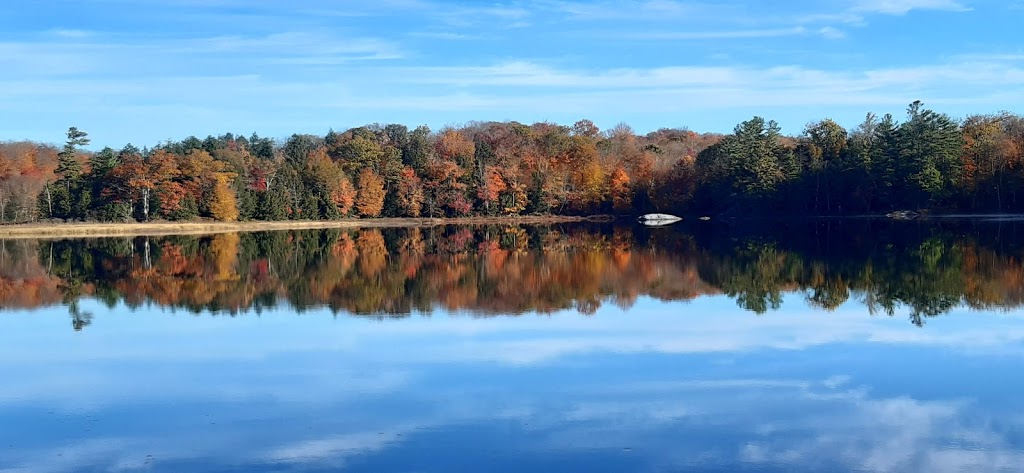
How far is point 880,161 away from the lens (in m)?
66.3

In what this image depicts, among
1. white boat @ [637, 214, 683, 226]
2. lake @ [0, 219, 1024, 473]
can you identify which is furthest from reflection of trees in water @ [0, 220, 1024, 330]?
white boat @ [637, 214, 683, 226]

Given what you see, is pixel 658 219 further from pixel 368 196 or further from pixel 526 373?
pixel 526 373

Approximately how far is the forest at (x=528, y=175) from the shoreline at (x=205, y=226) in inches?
59.4

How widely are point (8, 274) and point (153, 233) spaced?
1257 inches

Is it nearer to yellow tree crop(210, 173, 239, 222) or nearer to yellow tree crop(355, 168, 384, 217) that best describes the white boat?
yellow tree crop(355, 168, 384, 217)

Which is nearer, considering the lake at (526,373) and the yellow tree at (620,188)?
the lake at (526,373)

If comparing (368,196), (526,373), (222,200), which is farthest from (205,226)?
(526,373)

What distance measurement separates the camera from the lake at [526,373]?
8.05 m

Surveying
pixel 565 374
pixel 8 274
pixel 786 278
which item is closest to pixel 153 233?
pixel 8 274

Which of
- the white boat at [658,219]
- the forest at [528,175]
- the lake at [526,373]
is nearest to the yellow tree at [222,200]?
the forest at [528,175]

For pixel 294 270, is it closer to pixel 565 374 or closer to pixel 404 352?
pixel 404 352

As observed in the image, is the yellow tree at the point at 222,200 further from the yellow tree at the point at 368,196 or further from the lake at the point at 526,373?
the lake at the point at 526,373

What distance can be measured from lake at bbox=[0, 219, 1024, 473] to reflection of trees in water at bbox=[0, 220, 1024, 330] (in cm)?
19

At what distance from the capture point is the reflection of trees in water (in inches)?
723
